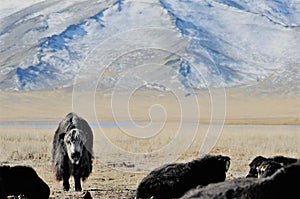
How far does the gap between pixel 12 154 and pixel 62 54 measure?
16600cm

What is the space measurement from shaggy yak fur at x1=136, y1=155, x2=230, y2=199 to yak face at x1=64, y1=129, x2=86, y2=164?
3.37 metres

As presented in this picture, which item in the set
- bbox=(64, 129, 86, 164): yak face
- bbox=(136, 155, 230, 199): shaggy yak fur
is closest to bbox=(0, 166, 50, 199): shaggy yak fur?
bbox=(136, 155, 230, 199): shaggy yak fur

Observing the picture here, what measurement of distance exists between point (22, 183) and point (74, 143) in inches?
122

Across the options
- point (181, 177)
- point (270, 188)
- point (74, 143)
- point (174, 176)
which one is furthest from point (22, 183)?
point (270, 188)

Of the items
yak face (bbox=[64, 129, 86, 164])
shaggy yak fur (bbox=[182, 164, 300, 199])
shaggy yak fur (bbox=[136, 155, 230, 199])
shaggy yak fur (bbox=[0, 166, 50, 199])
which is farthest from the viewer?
yak face (bbox=[64, 129, 86, 164])

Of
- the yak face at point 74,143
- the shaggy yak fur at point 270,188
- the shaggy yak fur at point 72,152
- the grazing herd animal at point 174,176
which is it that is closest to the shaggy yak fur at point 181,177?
the grazing herd animal at point 174,176

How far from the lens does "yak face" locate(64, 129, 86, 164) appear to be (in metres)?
15.9

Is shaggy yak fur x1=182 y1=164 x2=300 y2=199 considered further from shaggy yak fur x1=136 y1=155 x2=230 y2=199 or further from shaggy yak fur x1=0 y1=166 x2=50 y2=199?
shaggy yak fur x1=0 y1=166 x2=50 y2=199

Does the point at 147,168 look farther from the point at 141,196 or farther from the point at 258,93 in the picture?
the point at 258,93

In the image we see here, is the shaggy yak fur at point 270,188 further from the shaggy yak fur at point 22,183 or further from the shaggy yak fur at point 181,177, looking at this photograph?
the shaggy yak fur at point 22,183

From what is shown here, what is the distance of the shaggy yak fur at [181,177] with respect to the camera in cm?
1244

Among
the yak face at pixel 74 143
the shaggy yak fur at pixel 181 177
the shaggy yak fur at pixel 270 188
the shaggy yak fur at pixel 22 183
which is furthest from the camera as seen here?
the yak face at pixel 74 143

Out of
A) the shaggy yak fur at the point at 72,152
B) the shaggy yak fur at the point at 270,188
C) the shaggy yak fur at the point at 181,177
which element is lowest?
the shaggy yak fur at the point at 72,152

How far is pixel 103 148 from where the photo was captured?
99.8 ft
